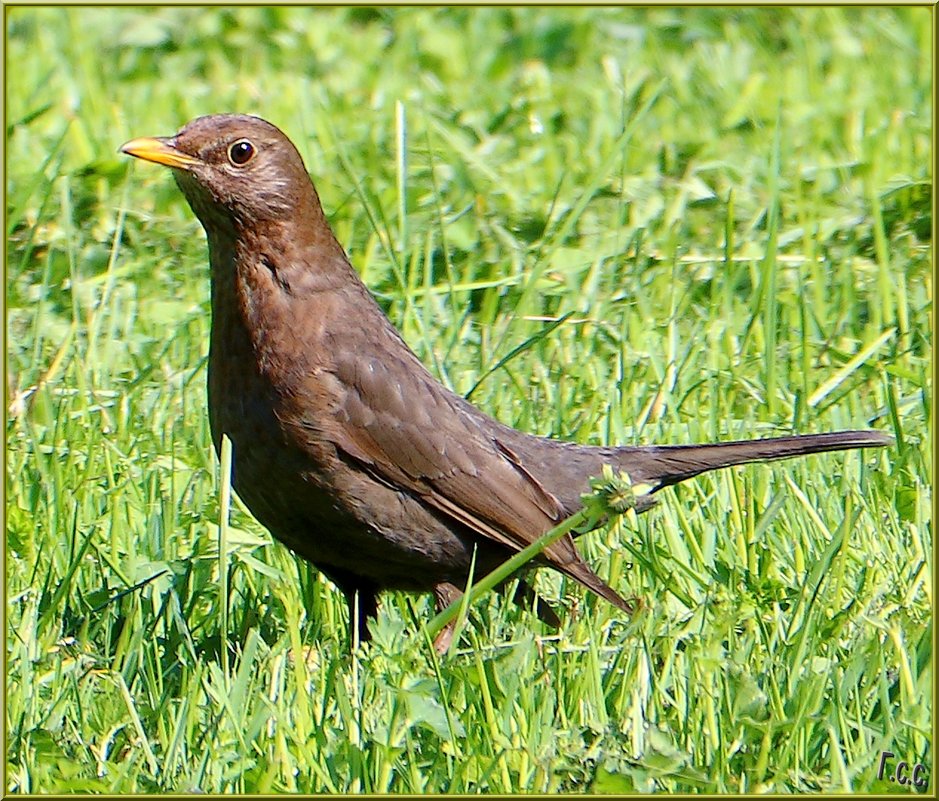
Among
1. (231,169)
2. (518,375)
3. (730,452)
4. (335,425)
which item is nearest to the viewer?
(335,425)

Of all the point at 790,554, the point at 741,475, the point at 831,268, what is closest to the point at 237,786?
the point at 790,554

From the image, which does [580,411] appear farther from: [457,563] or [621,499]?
[621,499]

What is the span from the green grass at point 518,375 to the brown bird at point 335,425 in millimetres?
199

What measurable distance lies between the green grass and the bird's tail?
11 cm

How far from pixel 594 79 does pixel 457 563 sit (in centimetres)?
465

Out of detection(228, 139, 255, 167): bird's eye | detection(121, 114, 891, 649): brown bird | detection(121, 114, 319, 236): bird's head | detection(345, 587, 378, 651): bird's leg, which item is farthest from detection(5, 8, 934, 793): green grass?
detection(228, 139, 255, 167): bird's eye

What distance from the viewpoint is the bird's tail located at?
5.04 metres

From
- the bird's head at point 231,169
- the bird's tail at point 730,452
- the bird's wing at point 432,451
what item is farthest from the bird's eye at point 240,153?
the bird's tail at point 730,452

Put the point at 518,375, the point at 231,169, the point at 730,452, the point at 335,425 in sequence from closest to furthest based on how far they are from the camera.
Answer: the point at 335,425, the point at 231,169, the point at 730,452, the point at 518,375

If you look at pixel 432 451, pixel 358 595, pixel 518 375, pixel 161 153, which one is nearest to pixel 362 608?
pixel 358 595

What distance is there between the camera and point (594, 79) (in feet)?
29.2

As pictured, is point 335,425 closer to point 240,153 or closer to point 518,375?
point 240,153

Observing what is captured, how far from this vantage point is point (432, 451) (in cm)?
484

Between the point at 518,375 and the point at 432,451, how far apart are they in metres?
1.35
